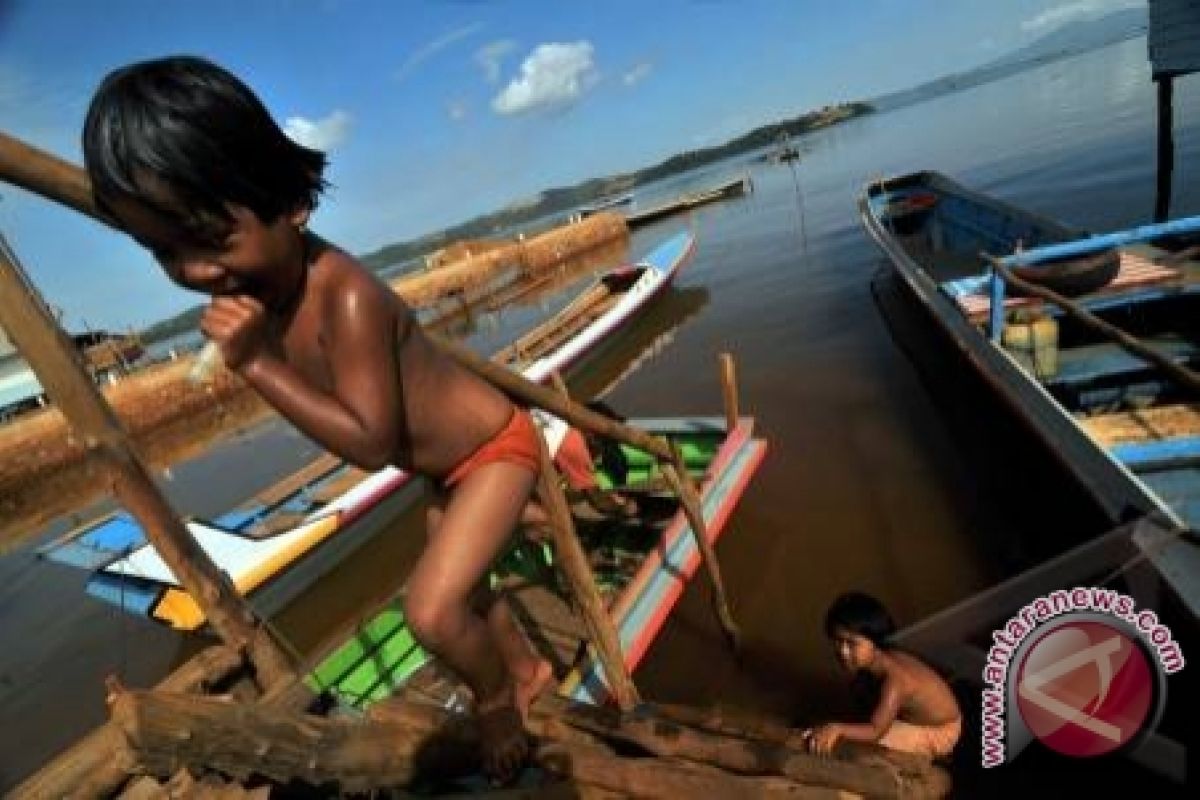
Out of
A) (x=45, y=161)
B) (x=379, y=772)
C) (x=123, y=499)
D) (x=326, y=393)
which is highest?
(x=45, y=161)

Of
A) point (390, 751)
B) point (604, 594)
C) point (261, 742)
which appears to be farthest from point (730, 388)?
point (261, 742)

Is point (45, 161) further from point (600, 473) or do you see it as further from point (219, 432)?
point (219, 432)

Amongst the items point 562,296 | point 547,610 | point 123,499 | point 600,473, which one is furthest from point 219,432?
point 123,499

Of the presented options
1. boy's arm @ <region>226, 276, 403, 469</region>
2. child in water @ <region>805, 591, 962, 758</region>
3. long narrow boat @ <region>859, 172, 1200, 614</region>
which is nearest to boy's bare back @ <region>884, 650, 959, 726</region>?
child in water @ <region>805, 591, 962, 758</region>

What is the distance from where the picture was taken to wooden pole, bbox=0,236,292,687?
2307 mm

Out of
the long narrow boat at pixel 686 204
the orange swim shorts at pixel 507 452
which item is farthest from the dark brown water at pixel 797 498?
the long narrow boat at pixel 686 204

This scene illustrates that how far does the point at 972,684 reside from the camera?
4.70 meters

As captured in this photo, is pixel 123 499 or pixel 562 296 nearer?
pixel 123 499

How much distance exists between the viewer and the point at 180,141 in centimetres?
159

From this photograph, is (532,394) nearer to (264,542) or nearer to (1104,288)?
(264,542)

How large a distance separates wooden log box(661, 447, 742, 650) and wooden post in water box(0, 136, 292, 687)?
290cm

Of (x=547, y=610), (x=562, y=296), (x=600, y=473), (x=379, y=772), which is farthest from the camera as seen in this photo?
(x=562, y=296)

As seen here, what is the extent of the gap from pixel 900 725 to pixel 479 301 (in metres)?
28.8

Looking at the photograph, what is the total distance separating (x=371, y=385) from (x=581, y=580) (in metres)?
1.87
